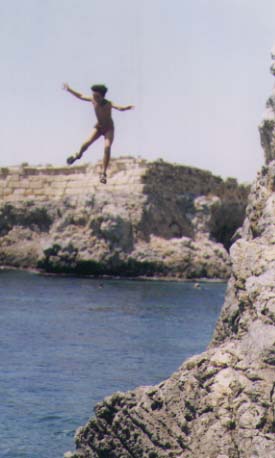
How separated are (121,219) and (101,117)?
6106 cm

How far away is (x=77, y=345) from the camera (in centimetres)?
3841

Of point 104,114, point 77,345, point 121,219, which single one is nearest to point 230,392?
point 104,114

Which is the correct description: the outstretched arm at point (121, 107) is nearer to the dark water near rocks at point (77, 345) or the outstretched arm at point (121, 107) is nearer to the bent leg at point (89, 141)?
the bent leg at point (89, 141)

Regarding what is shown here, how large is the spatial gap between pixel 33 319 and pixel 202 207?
35237mm

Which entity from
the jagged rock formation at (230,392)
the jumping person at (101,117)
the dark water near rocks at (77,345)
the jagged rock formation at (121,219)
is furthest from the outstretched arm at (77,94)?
the jagged rock formation at (121,219)

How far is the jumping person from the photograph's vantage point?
12586 millimetres

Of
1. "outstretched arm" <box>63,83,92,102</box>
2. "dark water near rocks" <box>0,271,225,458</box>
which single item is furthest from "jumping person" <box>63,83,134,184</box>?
"dark water near rocks" <box>0,271,225,458</box>

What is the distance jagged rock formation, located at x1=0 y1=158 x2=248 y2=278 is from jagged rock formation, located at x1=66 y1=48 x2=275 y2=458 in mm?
55641

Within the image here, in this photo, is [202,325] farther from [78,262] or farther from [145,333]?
[78,262]

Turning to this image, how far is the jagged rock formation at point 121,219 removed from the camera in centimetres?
7325

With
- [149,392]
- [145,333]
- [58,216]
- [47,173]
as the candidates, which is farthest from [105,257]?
[149,392]

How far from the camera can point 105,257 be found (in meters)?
72.4

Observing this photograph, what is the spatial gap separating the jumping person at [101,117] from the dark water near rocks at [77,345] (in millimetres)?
10560

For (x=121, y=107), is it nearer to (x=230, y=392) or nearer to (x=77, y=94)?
(x=77, y=94)
